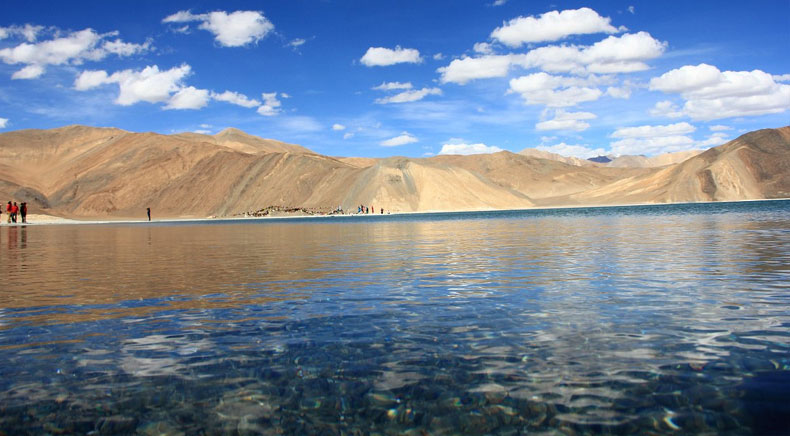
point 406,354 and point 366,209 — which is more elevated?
point 366,209

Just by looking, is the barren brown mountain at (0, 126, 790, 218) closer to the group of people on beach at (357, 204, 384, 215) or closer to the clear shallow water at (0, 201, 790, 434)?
the group of people on beach at (357, 204, 384, 215)

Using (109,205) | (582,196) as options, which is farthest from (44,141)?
(582,196)

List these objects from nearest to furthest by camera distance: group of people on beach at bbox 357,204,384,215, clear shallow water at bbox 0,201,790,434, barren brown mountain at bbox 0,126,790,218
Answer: clear shallow water at bbox 0,201,790,434 < group of people on beach at bbox 357,204,384,215 < barren brown mountain at bbox 0,126,790,218

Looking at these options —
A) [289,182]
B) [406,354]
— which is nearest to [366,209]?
[289,182]

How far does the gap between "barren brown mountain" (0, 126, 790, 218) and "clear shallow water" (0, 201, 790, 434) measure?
99878 mm

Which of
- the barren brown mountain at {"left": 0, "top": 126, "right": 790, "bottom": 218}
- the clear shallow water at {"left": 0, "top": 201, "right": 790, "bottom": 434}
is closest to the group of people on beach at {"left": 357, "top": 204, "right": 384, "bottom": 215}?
the barren brown mountain at {"left": 0, "top": 126, "right": 790, "bottom": 218}

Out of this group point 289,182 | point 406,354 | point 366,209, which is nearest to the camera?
point 406,354

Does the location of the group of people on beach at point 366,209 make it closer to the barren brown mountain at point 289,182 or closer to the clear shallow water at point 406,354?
the barren brown mountain at point 289,182

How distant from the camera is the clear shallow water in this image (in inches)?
201

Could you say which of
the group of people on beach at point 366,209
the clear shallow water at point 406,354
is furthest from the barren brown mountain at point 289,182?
the clear shallow water at point 406,354

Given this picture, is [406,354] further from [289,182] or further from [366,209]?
[289,182]

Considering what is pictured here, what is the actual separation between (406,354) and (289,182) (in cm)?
12492

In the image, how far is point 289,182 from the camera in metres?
129

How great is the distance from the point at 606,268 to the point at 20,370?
40.6 ft
